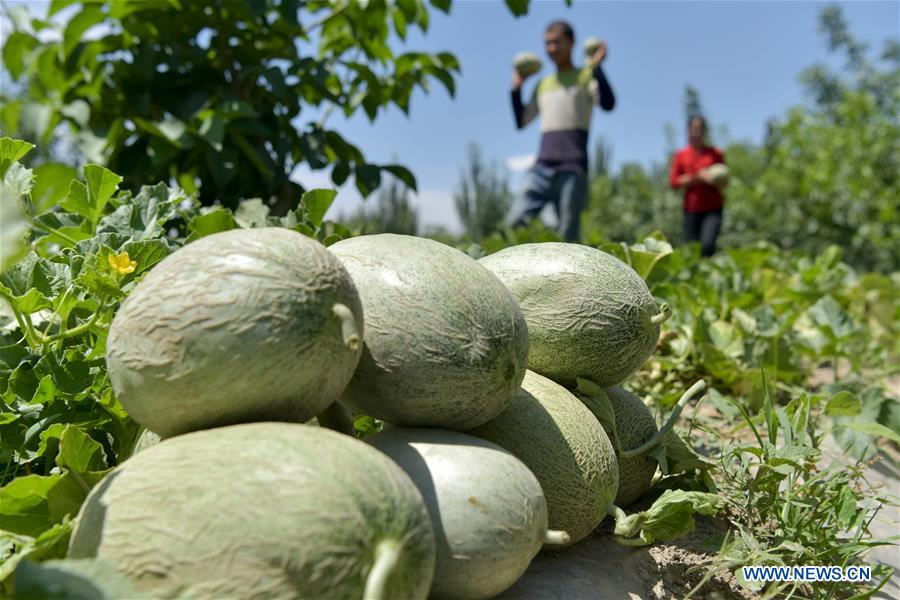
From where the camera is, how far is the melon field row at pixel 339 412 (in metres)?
1.06

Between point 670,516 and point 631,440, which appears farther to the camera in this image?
point 631,440

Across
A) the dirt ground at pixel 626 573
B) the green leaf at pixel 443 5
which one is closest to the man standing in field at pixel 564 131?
the green leaf at pixel 443 5

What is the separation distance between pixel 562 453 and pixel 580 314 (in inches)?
15.1

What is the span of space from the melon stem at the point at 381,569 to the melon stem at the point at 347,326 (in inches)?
12.4

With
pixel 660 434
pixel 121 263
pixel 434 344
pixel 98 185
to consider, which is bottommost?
pixel 660 434

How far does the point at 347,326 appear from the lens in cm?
117

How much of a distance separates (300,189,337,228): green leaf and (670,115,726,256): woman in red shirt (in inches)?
263

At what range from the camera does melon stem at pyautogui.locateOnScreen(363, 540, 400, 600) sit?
3.18 feet

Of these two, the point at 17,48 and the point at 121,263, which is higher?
the point at 17,48

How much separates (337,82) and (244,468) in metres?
3.71

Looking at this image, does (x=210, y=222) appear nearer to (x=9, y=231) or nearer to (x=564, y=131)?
(x=9, y=231)

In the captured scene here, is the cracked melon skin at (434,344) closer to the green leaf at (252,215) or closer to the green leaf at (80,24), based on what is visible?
the green leaf at (252,215)
